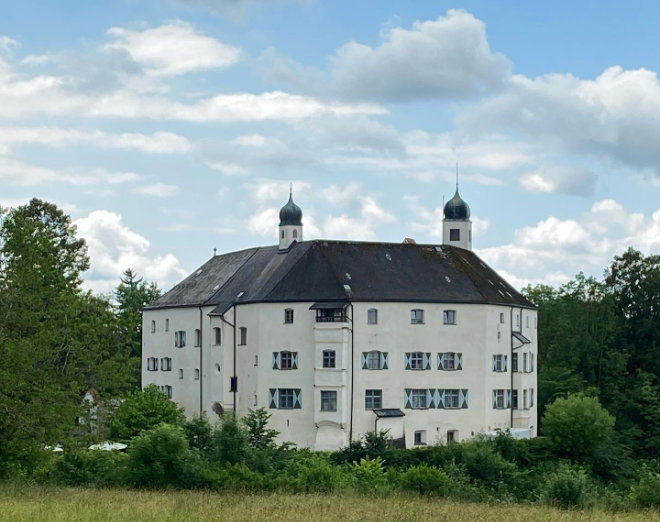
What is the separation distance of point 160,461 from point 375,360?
28.6 m

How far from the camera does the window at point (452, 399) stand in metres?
64.2

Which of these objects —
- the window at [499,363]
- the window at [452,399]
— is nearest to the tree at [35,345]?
the window at [452,399]

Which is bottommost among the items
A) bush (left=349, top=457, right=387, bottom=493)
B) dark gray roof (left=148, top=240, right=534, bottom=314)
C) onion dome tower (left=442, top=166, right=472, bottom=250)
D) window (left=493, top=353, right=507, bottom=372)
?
bush (left=349, top=457, right=387, bottom=493)

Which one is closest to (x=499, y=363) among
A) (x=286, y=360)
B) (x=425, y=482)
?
(x=286, y=360)

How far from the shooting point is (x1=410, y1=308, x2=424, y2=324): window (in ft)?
209

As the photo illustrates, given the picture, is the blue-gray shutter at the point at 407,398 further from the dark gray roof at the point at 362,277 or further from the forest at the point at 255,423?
the dark gray roof at the point at 362,277

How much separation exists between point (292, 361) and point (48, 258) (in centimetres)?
3129

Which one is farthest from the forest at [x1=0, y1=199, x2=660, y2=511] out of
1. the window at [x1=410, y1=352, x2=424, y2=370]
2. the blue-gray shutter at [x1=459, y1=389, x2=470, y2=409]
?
the window at [x1=410, y1=352, x2=424, y2=370]

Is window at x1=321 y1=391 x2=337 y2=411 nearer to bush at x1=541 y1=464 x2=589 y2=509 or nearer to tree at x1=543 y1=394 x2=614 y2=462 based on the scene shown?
tree at x1=543 y1=394 x2=614 y2=462

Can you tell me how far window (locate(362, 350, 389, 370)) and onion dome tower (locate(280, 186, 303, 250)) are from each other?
30.8 ft

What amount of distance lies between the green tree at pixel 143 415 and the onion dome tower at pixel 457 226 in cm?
1803

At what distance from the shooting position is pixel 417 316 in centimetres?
6391

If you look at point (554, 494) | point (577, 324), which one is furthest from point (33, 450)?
point (577, 324)

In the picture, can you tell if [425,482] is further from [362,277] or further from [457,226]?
[457,226]
